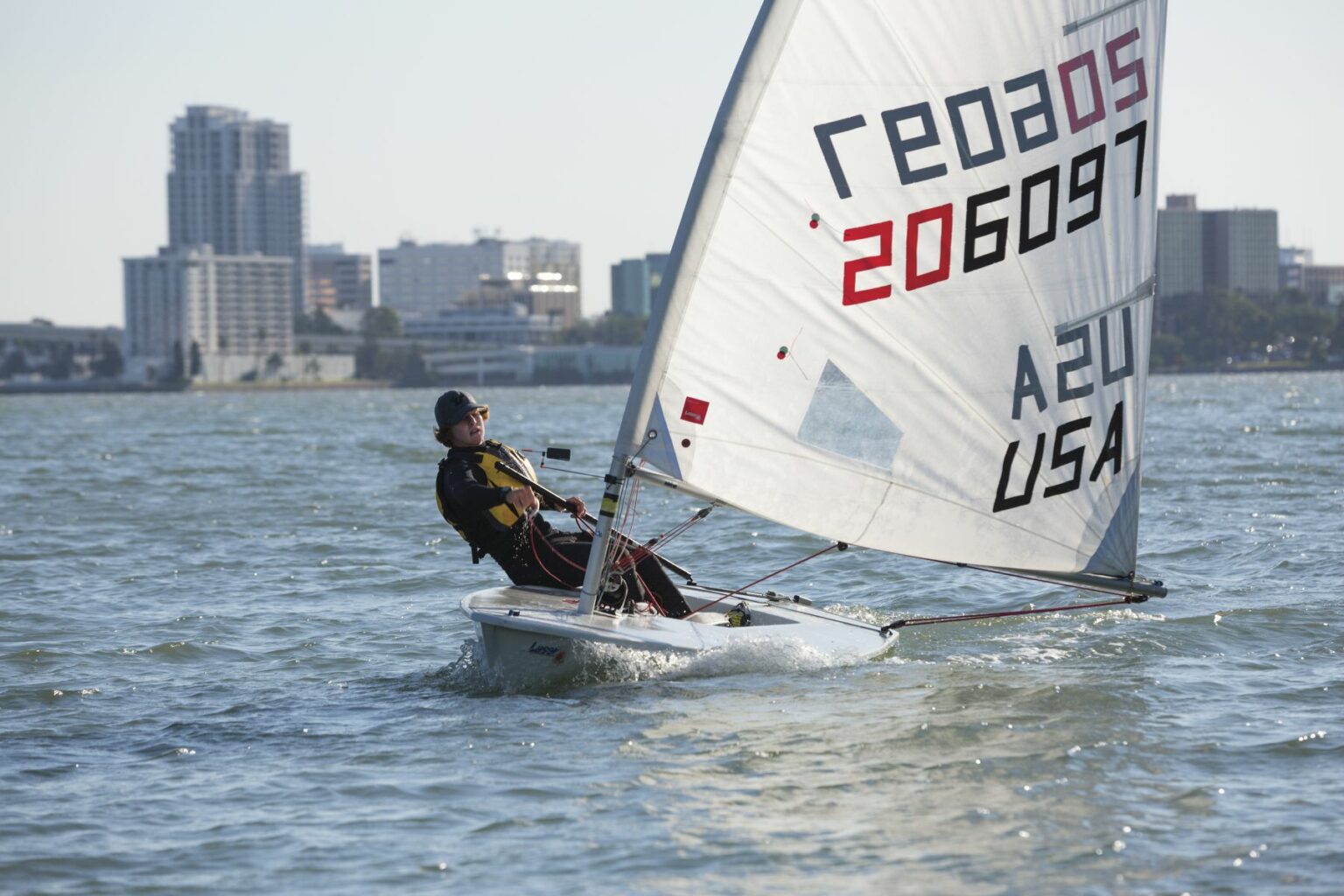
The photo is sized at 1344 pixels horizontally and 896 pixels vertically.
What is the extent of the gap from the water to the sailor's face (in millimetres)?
1141

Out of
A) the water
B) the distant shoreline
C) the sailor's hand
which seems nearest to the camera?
the water

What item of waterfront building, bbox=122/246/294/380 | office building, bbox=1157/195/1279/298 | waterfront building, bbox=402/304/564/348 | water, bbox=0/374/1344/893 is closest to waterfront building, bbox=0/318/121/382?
waterfront building, bbox=122/246/294/380

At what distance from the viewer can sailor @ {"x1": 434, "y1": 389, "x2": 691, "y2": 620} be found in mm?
8461

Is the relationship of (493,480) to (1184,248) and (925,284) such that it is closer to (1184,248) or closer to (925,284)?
(925,284)

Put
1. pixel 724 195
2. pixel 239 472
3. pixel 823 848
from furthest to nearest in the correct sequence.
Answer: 1. pixel 239 472
2. pixel 724 195
3. pixel 823 848

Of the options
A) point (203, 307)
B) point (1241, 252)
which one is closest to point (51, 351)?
point (203, 307)

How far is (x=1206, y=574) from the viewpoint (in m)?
12.3

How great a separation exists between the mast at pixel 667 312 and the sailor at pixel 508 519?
51cm

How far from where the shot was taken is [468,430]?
28.1 ft

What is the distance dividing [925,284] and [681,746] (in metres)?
2.36

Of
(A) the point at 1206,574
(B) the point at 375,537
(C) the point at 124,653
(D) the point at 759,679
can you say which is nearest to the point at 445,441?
(D) the point at 759,679

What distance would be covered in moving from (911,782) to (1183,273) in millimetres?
176771

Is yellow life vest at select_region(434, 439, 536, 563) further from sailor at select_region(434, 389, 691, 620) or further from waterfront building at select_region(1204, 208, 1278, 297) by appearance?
waterfront building at select_region(1204, 208, 1278, 297)

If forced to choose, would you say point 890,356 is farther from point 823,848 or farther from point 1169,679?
point 823,848
